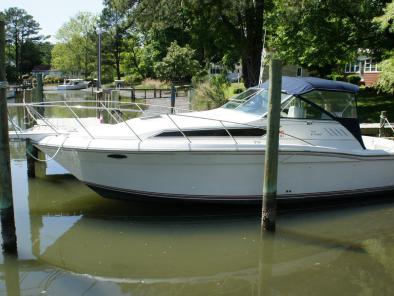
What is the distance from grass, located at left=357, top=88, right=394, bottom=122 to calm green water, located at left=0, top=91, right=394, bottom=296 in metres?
9.56

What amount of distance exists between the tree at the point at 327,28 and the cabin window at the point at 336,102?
9.92 meters

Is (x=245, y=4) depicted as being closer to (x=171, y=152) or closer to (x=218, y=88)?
(x=218, y=88)

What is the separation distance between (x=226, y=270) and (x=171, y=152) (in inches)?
82.0

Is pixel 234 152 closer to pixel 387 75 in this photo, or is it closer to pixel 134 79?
pixel 387 75

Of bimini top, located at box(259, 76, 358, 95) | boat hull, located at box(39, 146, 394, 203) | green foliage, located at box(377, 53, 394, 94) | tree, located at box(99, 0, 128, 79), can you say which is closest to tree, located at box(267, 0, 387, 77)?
green foliage, located at box(377, 53, 394, 94)

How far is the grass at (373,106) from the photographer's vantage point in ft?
57.9

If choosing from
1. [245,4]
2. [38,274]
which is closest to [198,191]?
[38,274]

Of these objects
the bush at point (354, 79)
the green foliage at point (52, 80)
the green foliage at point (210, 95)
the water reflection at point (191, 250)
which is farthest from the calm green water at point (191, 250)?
the green foliage at point (52, 80)

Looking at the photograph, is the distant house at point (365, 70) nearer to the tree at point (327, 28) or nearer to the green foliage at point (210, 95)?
the tree at point (327, 28)

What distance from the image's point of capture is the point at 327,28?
18453 millimetres

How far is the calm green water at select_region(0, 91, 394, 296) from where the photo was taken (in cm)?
560

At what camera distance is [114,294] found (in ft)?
17.6

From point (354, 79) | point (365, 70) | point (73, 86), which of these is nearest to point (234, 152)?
point (354, 79)

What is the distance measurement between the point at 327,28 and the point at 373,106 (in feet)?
13.7
